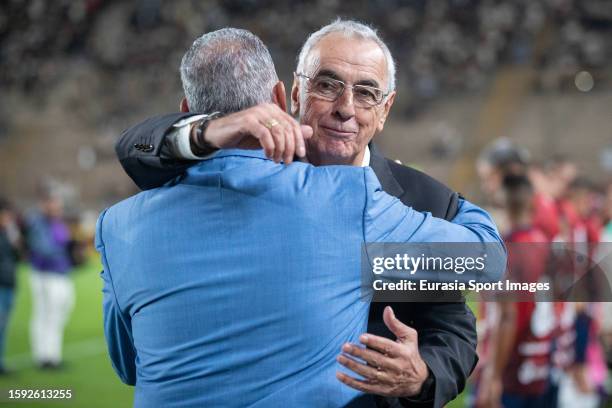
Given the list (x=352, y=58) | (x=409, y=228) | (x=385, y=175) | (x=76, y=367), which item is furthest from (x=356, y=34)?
(x=76, y=367)

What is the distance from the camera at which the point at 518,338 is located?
11.6 feet

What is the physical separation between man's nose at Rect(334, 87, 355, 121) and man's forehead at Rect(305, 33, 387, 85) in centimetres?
4

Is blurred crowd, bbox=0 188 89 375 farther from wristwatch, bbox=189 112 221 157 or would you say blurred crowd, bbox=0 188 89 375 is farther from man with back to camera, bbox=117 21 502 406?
wristwatch, bbox=189 112 221 157

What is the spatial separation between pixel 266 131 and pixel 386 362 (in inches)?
14.9

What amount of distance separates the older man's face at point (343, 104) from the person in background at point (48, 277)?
15.5 ft

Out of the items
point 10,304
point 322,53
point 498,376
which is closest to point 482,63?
point 10,304

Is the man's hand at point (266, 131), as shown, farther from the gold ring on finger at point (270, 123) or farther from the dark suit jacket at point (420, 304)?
the dark suit jacket at point (420, 304)

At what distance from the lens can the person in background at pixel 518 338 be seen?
11.3ft

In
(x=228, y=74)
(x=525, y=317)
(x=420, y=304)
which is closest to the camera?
(x=228, y=74)

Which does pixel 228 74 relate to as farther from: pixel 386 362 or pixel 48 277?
pixel 48 277

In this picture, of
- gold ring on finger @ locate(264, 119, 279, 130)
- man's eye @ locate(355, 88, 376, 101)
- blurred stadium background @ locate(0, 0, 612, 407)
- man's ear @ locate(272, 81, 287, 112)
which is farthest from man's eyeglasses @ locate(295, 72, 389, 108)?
blurred stadium background @ locate(0, 0, 612, 407)

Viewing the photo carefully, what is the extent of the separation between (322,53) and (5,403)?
419cm

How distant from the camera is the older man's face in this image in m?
1.61

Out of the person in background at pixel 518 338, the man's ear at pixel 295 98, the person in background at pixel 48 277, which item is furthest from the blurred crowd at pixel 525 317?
the person in background at pixel 48 277
